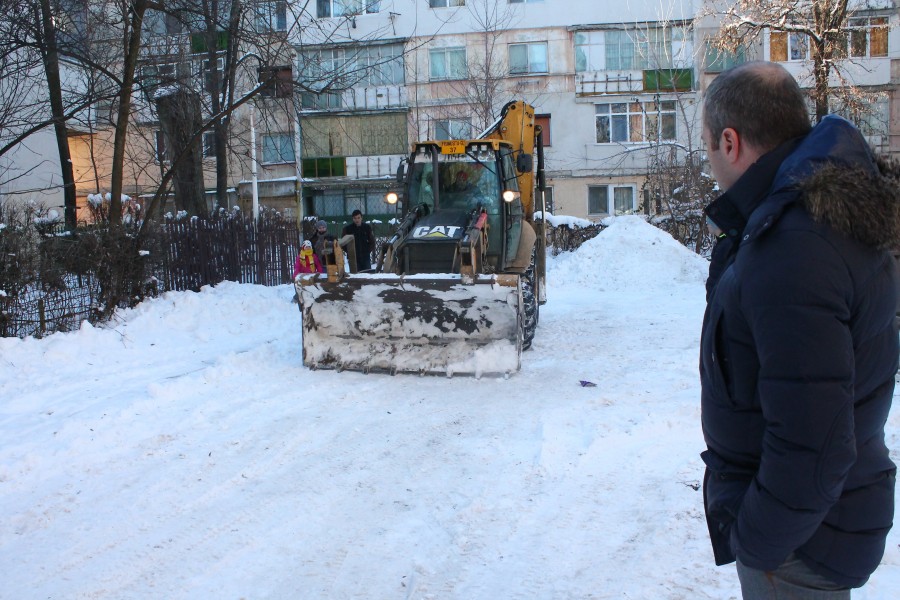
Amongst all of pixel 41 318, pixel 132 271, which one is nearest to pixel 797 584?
pixel 41 318

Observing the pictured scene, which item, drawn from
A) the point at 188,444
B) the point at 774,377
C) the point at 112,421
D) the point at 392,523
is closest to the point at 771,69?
the point at 774,377

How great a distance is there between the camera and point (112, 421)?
643 cm

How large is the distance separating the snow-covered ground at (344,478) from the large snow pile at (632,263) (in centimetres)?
821

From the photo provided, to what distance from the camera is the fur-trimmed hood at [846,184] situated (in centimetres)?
166

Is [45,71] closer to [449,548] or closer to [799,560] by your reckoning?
[449,548]

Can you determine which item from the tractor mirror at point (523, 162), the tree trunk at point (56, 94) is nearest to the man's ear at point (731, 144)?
the tractor mirror at point (523, 162)

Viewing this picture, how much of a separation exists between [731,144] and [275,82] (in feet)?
38.3

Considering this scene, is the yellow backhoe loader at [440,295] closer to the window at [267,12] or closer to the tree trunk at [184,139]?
the window at [267,12]

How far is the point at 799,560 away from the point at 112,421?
5.93 metres

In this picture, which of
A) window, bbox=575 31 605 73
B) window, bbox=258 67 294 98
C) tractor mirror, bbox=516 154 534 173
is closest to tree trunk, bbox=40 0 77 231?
window, bbox=258 67 294 98

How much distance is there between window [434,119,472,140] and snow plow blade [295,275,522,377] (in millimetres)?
25514

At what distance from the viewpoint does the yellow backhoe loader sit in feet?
27.8

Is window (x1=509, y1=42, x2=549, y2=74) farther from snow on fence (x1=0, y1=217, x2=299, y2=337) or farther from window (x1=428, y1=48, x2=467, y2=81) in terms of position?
snow on fence (x1=0, y1=217, x2=299, y2=337)

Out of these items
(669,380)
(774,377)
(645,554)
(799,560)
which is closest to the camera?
(774,377)
